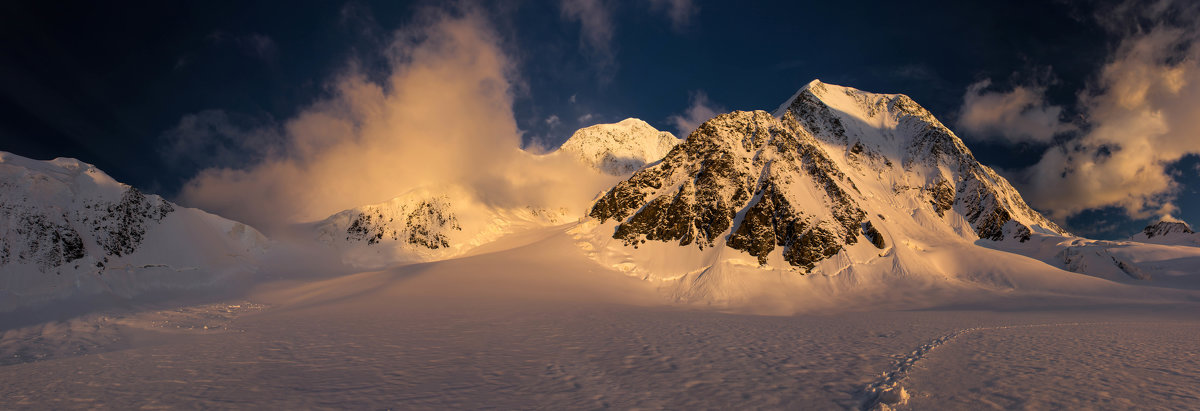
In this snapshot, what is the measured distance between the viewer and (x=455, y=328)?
23531 millimetres

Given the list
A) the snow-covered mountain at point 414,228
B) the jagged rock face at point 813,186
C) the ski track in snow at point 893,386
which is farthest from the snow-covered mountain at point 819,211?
the snow-covered mountain at point 414,228

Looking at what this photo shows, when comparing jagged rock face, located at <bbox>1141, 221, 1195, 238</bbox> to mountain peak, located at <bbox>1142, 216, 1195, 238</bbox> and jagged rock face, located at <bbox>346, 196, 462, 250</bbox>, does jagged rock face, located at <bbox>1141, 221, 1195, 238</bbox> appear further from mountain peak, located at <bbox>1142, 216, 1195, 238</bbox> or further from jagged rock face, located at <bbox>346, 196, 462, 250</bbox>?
jagged rock face, located at <bbox>346, 196, 462, 250</bbox>

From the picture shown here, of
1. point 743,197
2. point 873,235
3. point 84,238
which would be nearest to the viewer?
point 84,238

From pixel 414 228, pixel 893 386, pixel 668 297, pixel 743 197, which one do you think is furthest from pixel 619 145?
pixel 893 386

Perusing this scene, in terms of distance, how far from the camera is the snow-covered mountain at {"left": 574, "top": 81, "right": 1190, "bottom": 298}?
58.6m

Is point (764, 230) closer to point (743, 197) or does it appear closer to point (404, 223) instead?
point (743, 197)

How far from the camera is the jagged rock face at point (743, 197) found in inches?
2438

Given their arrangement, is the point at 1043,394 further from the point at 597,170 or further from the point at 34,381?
the point at 597,170

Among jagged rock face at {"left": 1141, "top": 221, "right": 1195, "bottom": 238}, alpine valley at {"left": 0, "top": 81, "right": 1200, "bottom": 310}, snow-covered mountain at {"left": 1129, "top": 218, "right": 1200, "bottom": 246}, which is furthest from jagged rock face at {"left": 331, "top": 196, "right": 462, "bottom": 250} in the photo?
jagged rock face at {"left": 1141, "top": 221, "right": 1195, "bottom": 238}

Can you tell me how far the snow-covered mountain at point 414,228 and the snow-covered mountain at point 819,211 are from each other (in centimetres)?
6045

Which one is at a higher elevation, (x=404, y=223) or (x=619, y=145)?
(x=619, y=145)

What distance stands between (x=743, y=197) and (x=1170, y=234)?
88072mm

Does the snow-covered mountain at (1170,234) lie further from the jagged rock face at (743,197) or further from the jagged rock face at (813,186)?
the jagged rock face at (743,197)

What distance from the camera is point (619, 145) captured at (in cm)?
18588
